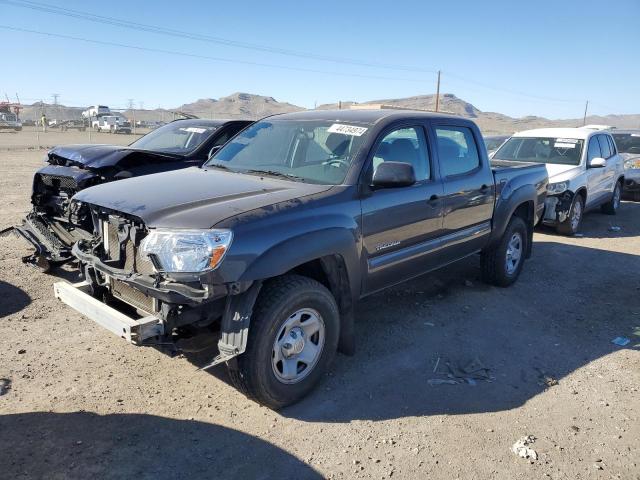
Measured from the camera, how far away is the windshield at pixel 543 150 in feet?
31.4

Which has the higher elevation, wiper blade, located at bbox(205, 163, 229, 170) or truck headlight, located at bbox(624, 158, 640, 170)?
wiper blade, located at bbox(205, 163, 229, 170)

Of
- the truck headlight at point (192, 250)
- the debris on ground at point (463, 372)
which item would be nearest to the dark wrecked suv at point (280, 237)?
the truck headlight at point (192, 250)

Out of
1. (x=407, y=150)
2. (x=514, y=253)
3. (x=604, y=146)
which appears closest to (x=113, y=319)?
(x=407, y=150)

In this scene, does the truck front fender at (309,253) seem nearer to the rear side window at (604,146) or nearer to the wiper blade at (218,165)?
the wiper blade at (218,165)

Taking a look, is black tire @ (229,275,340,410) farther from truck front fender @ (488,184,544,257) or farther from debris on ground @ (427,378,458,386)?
truck front fender @ (488,184,544,257)

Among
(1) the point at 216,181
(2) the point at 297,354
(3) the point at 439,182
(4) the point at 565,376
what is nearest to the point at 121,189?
(1) the point at 216,181


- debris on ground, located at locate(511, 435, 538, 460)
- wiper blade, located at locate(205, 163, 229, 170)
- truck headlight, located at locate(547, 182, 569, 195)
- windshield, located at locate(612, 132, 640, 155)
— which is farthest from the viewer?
windshield, located at locate(612, 132, 640, 155)

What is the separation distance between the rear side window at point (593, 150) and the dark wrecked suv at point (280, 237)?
5854 millimetres

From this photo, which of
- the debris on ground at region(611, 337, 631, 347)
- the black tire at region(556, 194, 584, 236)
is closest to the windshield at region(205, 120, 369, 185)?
the debris on ground at region(611, 337, 631, 347)

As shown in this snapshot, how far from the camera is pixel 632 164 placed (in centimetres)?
1264

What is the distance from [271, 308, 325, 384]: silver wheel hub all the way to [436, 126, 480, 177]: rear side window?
2086mm

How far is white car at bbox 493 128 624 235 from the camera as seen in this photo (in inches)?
351

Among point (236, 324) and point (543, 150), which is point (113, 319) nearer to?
point (236, 324)

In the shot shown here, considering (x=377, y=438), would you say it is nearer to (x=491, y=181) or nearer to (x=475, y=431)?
(x=475, y=431)
